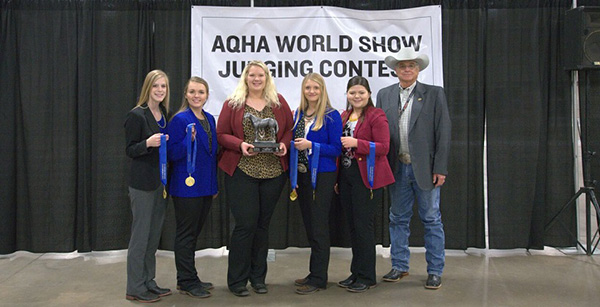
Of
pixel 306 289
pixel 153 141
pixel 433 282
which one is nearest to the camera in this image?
pixel 153 141

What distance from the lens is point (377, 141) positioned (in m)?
3.41

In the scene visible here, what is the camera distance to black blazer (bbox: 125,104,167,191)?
3164 millimetres

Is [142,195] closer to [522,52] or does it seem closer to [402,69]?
[402,69]

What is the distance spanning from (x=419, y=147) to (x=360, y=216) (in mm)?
621

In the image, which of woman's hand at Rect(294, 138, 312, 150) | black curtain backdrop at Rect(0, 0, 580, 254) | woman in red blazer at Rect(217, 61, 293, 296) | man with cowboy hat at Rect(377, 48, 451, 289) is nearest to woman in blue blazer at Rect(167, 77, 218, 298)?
woman in red blazer at Rect(217, 61, 293, 296)

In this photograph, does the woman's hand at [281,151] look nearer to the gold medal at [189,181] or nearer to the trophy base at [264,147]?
the trophy base at [264,147]

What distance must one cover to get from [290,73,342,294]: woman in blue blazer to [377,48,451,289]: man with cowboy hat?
50 centimetres

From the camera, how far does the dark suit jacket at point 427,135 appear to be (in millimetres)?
3523

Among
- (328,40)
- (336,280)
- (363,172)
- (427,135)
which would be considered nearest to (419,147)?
(427,135)

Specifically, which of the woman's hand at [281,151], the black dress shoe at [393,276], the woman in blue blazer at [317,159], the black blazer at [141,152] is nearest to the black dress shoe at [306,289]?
the woman in blue blazer at [317,159]

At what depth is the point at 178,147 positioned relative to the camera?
3.23 metres

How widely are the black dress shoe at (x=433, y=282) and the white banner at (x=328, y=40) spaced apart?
5.27 feet

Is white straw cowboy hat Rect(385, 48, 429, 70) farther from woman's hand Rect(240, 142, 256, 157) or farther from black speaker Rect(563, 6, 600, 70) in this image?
black speaker Rect(563, 6, 600, 70)

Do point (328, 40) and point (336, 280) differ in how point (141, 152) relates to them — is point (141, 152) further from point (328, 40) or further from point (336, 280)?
point (328, 40)
